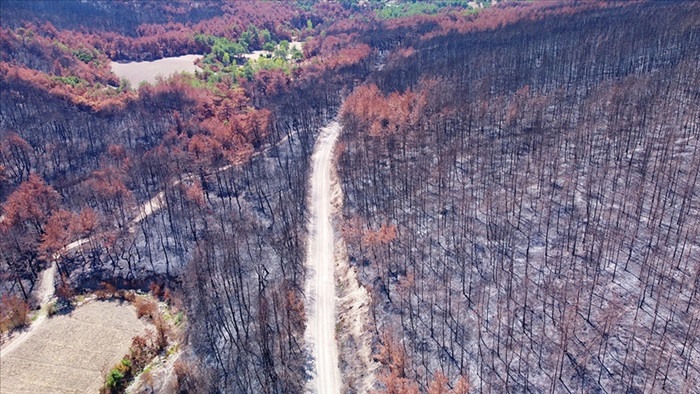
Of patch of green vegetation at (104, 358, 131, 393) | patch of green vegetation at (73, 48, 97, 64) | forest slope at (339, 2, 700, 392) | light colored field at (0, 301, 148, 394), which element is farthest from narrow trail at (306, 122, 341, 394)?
patch of green vegetation at (73, 48, 97, 64)

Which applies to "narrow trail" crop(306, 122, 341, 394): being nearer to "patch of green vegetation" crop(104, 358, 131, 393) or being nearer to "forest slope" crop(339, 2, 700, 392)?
"forest slope" crop(339, 2, 700, 392)

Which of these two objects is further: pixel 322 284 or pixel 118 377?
pixel 322 284

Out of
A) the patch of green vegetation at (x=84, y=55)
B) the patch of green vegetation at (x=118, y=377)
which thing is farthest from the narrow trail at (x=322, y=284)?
the patch of green vegetation at (x=84, y=55)

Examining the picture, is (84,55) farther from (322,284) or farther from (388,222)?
(322,284)

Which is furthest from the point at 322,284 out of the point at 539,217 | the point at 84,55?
the point at 84,55

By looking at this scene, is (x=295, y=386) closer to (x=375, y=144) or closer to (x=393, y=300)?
(x=393, y=300)

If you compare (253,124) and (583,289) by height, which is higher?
(253,124)

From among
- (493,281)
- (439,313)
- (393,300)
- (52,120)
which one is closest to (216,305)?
(393,300)
